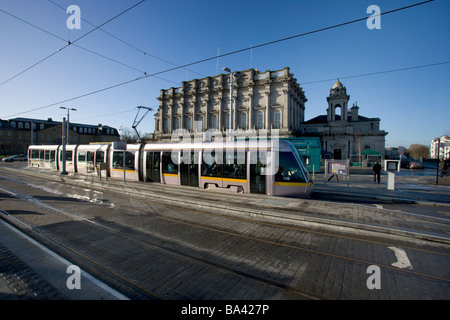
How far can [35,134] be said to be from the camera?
67.8 m

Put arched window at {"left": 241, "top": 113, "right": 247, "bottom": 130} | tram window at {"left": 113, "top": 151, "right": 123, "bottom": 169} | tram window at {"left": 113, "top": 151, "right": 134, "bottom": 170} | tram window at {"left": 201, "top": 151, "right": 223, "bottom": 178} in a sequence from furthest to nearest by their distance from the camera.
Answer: arched window at {"left": 241, "top": 113, "right": 247, "bottom": 130}, tram window at {"left": 113, "top": 151, "right": 123, "bottom": 169}, tram window at {"left": 113, "top": 151, "right": 134, "bottom": 170}, tram window at {"left": 201, "top": 151, "right": 223, "bottom": 178}

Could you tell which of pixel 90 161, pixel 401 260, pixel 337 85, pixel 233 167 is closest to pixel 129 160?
pixel 90 161

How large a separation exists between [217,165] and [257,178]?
2.32 metres

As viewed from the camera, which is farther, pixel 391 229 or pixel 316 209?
pixel 316 209

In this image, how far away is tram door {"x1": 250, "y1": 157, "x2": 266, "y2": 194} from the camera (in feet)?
32.9

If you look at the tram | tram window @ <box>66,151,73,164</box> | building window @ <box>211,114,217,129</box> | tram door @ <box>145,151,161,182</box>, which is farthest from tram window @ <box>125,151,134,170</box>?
building window @ <box>211,114,217,129</box>

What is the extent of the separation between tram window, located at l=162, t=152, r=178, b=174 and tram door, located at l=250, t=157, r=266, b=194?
509 cm

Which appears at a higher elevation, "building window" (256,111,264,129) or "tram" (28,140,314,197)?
"building window" (256,111,264,129)

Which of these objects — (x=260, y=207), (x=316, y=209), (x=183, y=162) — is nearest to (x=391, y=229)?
(x=316, y=209)

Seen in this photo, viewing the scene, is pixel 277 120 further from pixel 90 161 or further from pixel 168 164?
pixel 90 161

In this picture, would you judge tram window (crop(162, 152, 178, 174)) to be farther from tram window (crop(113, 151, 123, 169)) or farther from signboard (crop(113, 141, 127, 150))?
tram window (crop(113, 151, 123, 169))
